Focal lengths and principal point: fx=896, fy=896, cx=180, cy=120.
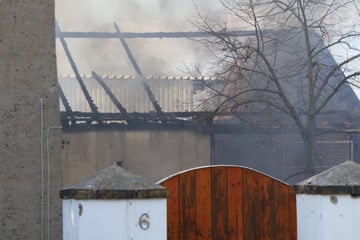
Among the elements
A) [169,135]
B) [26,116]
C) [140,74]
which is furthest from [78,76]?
[26,116]

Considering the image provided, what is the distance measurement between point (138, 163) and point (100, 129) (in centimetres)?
124

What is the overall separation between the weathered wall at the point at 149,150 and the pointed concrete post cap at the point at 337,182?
13.2 meters

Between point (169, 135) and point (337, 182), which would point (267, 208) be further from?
point (169, 135)

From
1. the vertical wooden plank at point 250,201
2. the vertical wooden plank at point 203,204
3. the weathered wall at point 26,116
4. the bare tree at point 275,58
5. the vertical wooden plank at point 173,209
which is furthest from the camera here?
A: the bare tree at point 275,58

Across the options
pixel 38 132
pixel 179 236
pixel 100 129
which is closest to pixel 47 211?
pixel 38 132

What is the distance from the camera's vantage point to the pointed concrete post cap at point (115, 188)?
765cm

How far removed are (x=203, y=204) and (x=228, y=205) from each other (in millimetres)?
287

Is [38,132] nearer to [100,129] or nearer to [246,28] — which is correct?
[100,129]

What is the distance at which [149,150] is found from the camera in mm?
21734

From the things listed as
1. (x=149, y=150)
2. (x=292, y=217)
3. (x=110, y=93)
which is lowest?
(x=292, y=217)

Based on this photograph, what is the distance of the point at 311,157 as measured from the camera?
18500 millimetres

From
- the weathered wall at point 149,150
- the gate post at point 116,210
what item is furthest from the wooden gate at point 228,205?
the weathered wall at point 149,150

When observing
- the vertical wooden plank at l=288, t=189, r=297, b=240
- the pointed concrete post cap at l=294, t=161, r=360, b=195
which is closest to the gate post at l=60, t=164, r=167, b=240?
the pointed concrete post cap at l=294, t=161, r=360, b=195

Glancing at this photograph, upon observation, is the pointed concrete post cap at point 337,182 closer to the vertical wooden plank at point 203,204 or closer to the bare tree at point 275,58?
the vertical wooden plank at point 203,204
